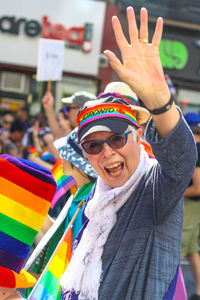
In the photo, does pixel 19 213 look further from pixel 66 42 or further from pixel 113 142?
pixel 66 42

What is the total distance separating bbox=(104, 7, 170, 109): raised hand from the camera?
2.02 meters

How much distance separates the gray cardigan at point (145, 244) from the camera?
2.24 meters

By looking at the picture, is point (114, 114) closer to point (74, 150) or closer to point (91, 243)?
point (91, 243)

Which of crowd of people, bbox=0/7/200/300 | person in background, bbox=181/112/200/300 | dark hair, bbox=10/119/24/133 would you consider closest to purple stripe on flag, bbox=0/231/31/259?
crowd of people, bbox=0/7/200/300

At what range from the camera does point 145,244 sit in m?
2.29

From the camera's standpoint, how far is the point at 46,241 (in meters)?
3.26

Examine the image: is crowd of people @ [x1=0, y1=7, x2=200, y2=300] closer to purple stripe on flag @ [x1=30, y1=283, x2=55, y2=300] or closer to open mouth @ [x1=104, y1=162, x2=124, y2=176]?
open mouth @ [x1=104, y1=162, x2=124, y2=176]

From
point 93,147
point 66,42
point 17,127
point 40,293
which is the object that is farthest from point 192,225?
point 66,42

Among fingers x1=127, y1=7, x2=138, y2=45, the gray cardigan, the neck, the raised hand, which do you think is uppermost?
fingers x1=127, y1=7, x2=138, y2=45

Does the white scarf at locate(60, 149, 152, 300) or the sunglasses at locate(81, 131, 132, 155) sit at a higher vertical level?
the sunglasses at locate(81, 131, 132, 155)

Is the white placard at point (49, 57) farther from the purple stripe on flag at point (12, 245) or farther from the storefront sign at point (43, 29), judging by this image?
the storefront sign at point (43, 29)

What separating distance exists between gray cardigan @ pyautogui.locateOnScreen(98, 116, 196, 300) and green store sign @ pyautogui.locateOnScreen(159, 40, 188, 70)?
43.3ft

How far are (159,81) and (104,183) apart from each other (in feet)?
2.28

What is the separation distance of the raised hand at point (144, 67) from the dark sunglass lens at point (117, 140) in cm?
40
